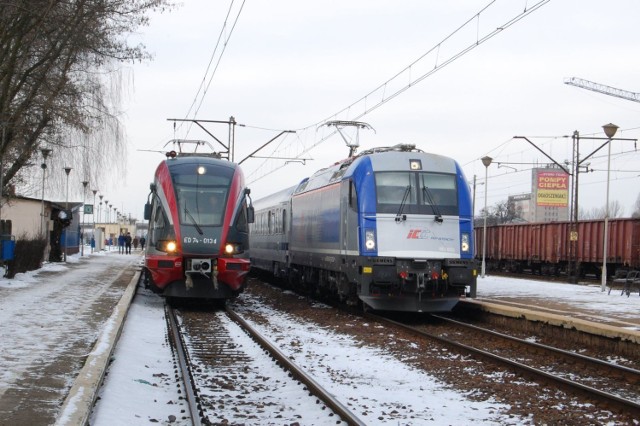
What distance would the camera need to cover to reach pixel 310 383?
8.27 meters

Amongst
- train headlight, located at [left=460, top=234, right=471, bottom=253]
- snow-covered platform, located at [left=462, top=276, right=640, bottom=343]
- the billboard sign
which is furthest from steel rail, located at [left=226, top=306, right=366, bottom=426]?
the billboard sign

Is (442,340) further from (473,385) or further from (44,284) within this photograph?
(44,284)

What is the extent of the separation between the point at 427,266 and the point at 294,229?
8.36 metres

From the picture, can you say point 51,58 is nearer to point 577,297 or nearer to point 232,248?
point 232,248

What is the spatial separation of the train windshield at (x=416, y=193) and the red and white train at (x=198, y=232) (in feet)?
Answer: 11.4

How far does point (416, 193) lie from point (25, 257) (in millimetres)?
14057

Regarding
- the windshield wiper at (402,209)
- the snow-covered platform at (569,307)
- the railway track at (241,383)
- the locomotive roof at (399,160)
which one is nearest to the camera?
the railway track at (241,383)

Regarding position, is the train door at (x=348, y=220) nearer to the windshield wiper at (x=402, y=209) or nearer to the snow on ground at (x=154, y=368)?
the windshield wiper at (x=402, y=209)

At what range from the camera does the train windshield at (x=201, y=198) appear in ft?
52.7

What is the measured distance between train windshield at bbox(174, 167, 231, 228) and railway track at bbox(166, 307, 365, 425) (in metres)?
3.56

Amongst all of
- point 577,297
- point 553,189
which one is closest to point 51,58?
point 577,297

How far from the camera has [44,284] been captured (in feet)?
66.5

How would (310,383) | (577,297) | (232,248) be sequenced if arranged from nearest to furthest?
(310,383) → (232,248) → (577,297)

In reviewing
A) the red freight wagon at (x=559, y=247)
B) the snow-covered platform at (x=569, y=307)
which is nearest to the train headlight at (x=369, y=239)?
the snow-covered platform at (x=569, y=307)
